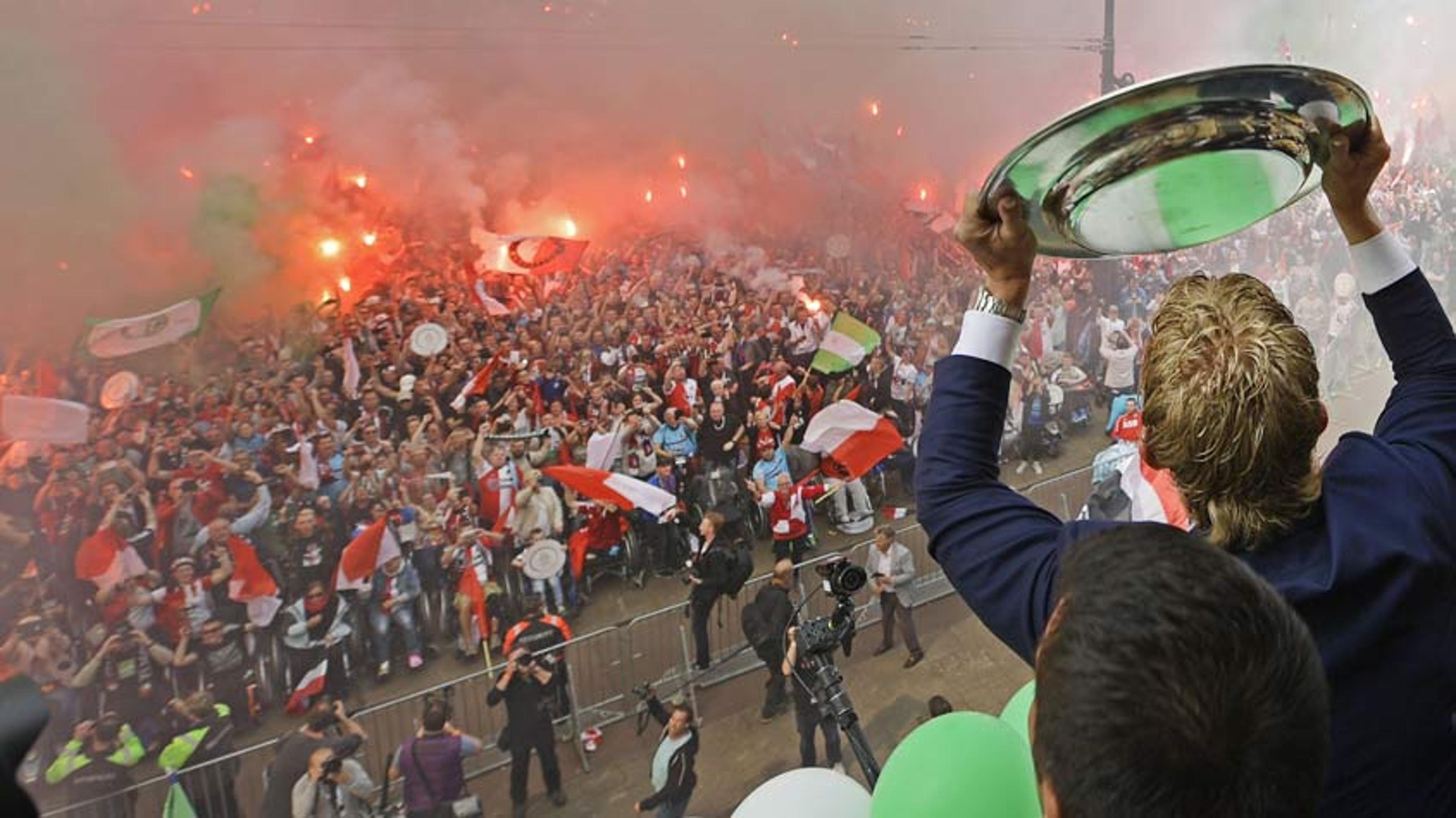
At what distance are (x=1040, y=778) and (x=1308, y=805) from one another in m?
0.16

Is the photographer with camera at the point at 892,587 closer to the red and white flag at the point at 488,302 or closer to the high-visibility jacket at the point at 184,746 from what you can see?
the red and white flag at the point at 488,302

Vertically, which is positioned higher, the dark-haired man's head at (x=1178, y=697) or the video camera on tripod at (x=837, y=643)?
the dark-haired man's head at (x=1178, y=697)

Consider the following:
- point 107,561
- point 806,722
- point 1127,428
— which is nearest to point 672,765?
point 806,722

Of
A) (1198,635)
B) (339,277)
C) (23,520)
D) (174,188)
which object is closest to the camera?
Answer: (1198,635)

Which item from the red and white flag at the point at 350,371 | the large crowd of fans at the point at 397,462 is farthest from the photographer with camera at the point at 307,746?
the red and white flag at the point at 350,371

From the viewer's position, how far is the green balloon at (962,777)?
2.16 m

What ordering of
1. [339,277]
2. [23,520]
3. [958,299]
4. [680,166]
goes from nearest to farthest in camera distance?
[23,520] < [339,277] < [680,166] < [958,299]

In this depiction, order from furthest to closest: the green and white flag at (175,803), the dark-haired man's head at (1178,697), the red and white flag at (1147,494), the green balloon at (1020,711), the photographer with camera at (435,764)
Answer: the red and white flag at (1147,494)
the photographer with camera at (435,764)
the green and white flag at (175,803)
the green balloon at (1020,711)
the dark-haired man's head at (1178,697)

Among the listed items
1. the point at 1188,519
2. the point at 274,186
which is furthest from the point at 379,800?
the point at 1188,519

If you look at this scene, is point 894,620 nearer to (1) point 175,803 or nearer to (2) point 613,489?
(2) point 613,489

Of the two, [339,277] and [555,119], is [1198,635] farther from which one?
[555,119]

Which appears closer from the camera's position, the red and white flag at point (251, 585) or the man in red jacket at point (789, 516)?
the red and white flag at point (251, 585)

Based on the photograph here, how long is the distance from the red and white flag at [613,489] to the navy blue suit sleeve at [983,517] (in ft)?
8.45

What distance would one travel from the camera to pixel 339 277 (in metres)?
2.97
